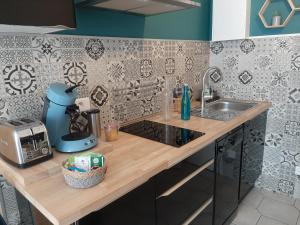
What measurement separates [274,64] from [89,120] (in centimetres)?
178

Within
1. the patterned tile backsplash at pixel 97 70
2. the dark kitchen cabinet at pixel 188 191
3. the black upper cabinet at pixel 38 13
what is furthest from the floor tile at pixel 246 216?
the black upper cabinet at pixel 38 13

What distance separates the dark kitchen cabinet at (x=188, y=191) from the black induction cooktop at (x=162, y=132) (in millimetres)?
112

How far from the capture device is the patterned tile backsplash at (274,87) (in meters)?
2.09

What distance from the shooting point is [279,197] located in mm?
2281

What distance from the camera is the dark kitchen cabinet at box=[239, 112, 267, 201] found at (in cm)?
221

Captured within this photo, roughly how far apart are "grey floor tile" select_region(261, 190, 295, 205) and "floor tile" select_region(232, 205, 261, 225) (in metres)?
0.33

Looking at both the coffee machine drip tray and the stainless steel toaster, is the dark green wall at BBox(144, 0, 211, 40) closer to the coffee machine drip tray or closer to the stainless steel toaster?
the coffee machine drip tray

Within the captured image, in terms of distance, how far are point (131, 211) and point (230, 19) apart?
2.05 meters

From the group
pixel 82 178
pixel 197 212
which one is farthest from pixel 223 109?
pixel 82 178

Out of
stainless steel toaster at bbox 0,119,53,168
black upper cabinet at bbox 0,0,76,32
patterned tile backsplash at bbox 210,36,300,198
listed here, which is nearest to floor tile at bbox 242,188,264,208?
patterned tile backsplash at bbox 210,36,300,198

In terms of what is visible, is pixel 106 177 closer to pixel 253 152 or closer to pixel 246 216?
pixel 246 216

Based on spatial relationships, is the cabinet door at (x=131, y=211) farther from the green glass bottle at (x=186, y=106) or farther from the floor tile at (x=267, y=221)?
the floor tile at (x=267, y=221)

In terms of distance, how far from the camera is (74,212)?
0.73 meters

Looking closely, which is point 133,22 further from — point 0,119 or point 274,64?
point 274,64
